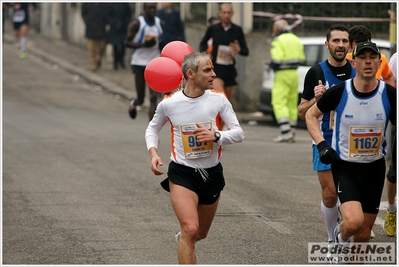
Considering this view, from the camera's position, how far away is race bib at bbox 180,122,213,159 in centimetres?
645

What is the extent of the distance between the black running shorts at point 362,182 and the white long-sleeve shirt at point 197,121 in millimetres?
763

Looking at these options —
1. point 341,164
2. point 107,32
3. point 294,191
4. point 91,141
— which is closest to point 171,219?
point 294,191

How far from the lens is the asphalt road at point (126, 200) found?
7.57m

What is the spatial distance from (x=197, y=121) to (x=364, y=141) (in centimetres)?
116

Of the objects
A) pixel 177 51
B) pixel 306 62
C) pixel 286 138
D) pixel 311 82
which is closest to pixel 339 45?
pixel 311 82

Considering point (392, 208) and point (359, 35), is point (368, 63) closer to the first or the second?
point (359, 35)

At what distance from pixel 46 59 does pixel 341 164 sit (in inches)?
850

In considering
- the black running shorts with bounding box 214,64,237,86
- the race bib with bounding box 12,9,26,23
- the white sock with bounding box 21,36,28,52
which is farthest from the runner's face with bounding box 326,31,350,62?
the race bib with bounding box 12,9,26,23

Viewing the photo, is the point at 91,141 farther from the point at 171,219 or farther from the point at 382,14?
the point at 382,14

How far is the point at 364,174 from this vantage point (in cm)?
632

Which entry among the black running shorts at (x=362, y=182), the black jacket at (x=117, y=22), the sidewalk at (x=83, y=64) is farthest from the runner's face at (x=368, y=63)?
the black jacket at (x=117, y=22)

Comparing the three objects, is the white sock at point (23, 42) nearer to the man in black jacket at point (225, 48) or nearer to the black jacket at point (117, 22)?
the black jacket at point (117, 22)

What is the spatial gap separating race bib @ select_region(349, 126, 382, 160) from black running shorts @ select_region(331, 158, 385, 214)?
73mm

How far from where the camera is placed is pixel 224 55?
13.9 metres
